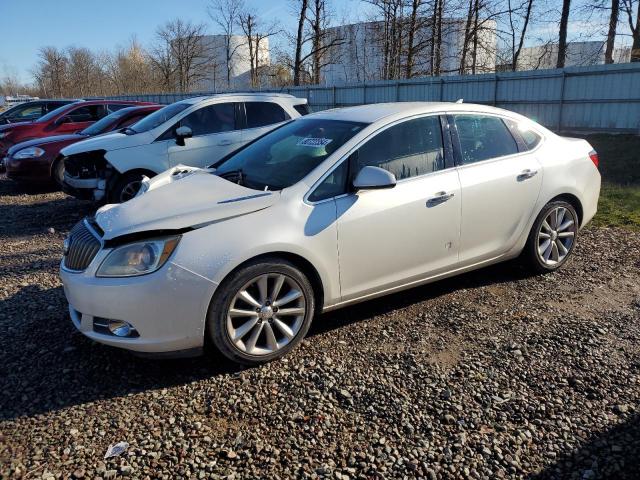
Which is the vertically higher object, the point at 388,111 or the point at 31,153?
the point at 388,111

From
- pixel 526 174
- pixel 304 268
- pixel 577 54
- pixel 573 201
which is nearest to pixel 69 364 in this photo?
pixel 304 268

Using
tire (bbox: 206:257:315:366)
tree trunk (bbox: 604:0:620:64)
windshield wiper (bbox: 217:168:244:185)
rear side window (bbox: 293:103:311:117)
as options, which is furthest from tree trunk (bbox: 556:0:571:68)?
tire (bbox: 206:257:315:366)

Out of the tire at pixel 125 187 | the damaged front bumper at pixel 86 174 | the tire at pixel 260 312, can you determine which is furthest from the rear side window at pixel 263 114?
the tire at pixel 260 312

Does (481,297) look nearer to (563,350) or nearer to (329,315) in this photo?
(563,350)

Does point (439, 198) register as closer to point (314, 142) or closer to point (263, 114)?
point (314, 142)

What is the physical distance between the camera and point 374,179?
3.59m

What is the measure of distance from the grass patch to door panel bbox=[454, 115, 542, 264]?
116 inches

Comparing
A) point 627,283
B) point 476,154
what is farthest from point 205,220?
point 627,283

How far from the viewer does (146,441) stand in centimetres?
276

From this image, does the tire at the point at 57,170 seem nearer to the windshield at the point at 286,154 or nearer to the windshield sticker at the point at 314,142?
the windshield at the point at 286,154

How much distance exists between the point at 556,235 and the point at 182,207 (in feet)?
11.4

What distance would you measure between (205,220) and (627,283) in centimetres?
391

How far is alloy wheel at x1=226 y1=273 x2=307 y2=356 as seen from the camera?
10.9 feet

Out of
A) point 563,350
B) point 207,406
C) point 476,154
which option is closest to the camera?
point 207,406
